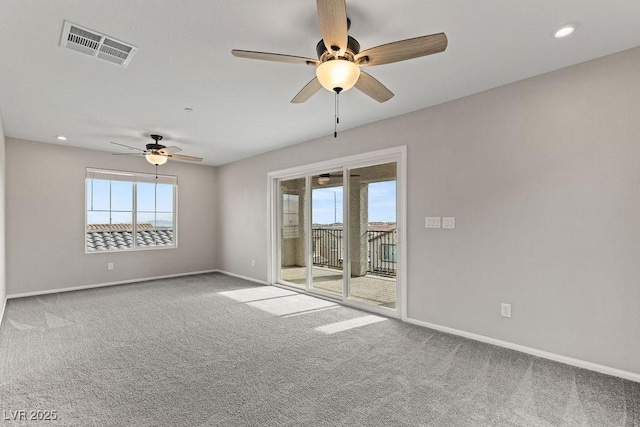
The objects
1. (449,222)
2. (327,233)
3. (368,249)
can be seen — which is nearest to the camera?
(449,222)

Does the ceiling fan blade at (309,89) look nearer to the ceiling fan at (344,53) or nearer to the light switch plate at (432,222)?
the ceiling fan at (344,53)

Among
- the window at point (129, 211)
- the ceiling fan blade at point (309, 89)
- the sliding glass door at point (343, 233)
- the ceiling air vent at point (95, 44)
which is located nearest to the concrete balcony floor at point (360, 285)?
the sliding glass door at point (343, 233)

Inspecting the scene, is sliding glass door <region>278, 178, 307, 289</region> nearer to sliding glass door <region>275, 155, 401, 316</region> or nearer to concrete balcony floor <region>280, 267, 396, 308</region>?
sliding glass door <region>275, 155, 401, 316</region>

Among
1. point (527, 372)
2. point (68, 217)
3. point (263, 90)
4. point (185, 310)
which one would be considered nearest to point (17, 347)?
point (185, 310)

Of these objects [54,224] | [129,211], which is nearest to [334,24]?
[54,224]

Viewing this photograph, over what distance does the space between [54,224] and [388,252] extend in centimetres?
561

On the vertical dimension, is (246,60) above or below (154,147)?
above

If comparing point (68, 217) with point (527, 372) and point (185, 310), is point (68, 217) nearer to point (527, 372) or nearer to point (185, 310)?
point (185, 310)

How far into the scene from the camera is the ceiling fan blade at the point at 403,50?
174 cm

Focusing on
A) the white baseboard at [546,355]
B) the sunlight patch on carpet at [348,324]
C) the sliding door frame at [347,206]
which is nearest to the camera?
the white baseboard at [546,355]

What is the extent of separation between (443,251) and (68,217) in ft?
20.2

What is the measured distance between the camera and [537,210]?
9.28 feet

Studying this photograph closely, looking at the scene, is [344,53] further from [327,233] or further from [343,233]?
[327,233]

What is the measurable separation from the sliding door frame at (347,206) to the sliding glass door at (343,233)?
0.03m
